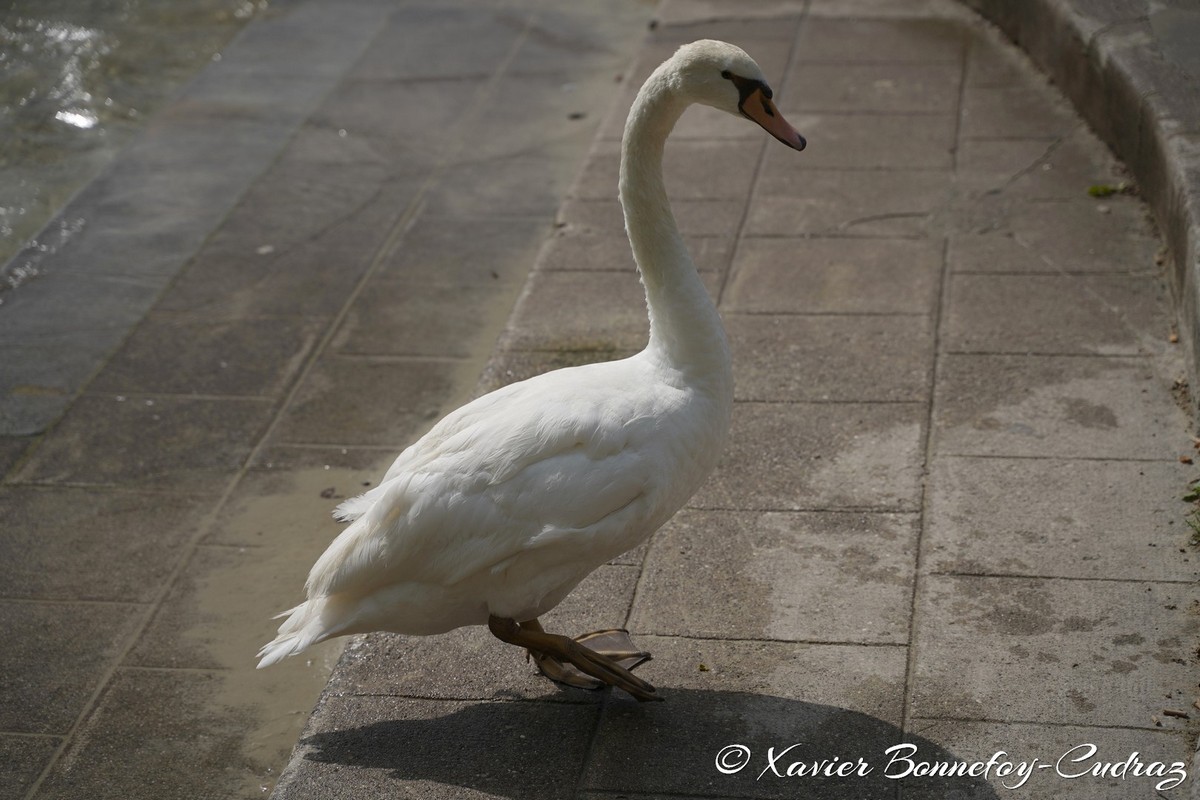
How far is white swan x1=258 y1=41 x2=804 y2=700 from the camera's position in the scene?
151 inches

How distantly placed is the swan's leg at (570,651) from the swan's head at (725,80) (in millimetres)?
1632

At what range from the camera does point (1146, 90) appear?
6.66 m

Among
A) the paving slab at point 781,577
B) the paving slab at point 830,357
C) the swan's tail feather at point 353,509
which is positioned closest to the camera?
the swan's tail feather at point 353,509

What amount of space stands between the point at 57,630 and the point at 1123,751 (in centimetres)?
368

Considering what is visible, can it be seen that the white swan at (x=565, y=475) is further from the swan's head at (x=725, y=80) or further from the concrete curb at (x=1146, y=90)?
the concrete curb at (x=1146, y=90)

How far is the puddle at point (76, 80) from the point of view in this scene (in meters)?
8.25

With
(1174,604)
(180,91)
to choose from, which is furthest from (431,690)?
(180,91)

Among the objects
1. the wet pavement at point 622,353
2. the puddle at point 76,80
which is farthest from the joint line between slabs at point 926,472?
the puddle at point 76,80

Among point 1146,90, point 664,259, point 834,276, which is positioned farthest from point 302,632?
point 1146,90

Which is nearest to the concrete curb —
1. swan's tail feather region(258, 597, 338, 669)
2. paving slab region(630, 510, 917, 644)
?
paving slab region(630, 510, 917, 644)

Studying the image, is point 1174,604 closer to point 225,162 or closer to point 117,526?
point 117,526

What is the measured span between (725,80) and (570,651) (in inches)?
70.0

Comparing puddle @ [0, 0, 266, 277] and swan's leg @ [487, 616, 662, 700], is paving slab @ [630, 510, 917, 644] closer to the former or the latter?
swan's leg @ [487, 616, 662, 700]

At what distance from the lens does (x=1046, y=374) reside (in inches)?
222
